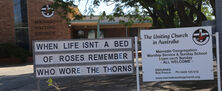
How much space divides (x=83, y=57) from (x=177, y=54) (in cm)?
214

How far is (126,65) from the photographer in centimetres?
566

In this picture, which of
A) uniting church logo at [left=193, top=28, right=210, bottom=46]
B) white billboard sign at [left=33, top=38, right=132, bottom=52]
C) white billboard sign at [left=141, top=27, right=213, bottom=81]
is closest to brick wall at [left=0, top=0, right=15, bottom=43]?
white billboard sign at [left=33, top=38, right=132, bottom=52]

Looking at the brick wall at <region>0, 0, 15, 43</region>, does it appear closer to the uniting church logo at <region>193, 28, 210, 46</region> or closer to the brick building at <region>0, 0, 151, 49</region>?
the brick building at <region>0, 0, 151, 49</region>

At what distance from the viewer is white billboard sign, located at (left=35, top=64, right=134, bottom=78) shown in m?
5.66

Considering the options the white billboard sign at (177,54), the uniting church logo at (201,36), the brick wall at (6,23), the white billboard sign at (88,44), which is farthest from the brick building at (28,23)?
the uniting church logo at (201,36)

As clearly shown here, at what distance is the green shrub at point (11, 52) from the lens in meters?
19.0

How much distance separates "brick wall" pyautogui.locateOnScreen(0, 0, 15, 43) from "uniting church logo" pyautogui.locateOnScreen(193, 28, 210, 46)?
18447 millimetres

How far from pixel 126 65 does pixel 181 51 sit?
128 cm

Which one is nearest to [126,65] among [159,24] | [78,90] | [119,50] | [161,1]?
[119,50]

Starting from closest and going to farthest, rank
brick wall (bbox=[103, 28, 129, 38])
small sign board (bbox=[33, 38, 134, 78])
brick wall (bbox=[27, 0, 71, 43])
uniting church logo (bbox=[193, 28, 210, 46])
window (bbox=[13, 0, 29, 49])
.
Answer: uniting church logo (bbox=[193, 28, 210, 46]), small sign board (bbox=[33, 38, 134, 78]), brick wall (bbox=[27, 0, 71, 43]), window (bbox=[13, 0, 29, 49]), brick wall (bbox=[103, 28, 129, 38])

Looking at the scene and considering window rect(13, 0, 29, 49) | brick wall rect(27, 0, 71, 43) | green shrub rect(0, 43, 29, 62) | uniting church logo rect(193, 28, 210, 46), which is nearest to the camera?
uniting church logo rect(193, 28, 210, 46)

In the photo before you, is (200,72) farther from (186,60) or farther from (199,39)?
(199,39)

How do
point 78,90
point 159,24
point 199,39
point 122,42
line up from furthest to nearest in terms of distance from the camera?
point 159,24, point 78,90, point 122,42, point 199,39

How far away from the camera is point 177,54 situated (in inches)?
210
